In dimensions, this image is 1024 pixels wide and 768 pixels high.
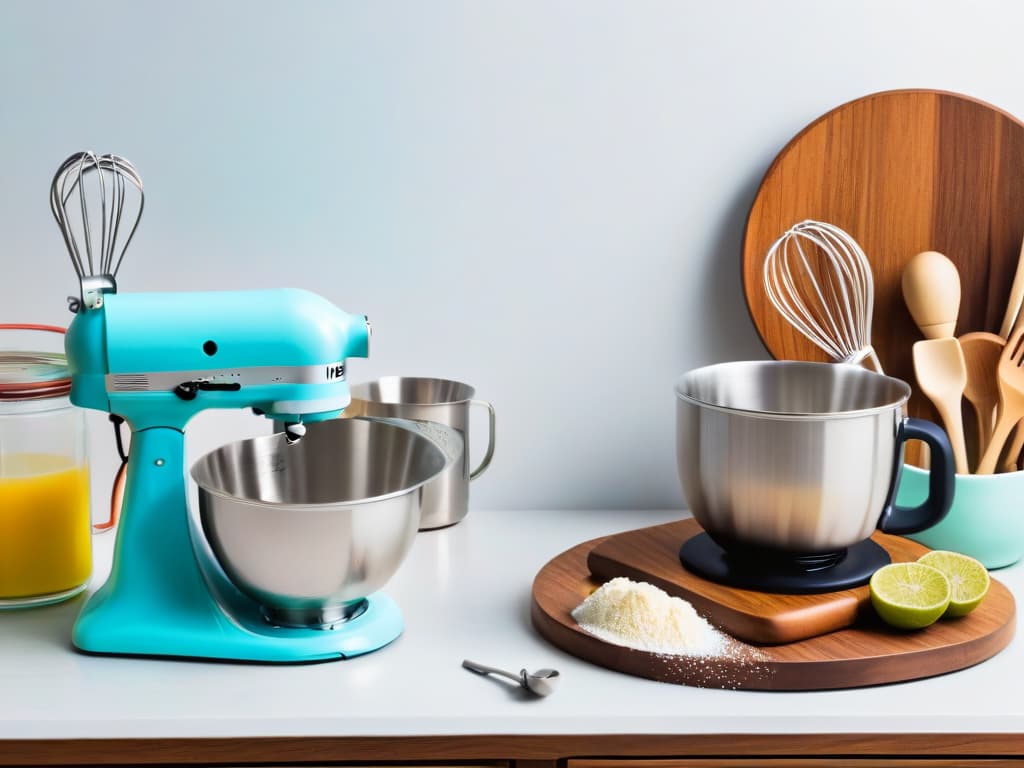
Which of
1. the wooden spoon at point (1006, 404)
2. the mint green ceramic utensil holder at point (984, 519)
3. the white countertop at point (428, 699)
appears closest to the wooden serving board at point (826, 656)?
the white countertop at point (428, 699)

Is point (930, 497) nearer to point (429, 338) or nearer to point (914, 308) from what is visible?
point (914, 308)

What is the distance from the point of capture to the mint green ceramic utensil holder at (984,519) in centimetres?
113

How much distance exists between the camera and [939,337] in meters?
1.28

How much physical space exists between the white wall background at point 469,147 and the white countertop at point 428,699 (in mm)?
452

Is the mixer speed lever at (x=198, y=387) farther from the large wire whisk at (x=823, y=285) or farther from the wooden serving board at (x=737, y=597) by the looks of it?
the large wire whisk at (x=823, y=285)

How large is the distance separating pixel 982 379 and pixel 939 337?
0.23 feet

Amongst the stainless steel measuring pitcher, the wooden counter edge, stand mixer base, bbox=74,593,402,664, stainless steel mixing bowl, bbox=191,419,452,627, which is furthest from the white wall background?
the wooden counter edge

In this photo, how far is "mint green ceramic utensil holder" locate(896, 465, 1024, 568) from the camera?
1.13 meters

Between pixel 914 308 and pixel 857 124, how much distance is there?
234 mm

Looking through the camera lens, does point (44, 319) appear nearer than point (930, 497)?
No

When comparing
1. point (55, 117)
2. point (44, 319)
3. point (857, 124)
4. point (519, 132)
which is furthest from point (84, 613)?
point (857, 124)

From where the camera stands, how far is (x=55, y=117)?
1.29m

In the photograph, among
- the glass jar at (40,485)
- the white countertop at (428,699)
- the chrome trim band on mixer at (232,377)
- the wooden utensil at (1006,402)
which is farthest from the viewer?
the wooden utensil at (1006,402)

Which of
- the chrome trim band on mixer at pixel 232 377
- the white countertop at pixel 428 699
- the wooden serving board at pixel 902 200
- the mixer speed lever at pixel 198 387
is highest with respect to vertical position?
the wooden serving board at pixel 902 200
